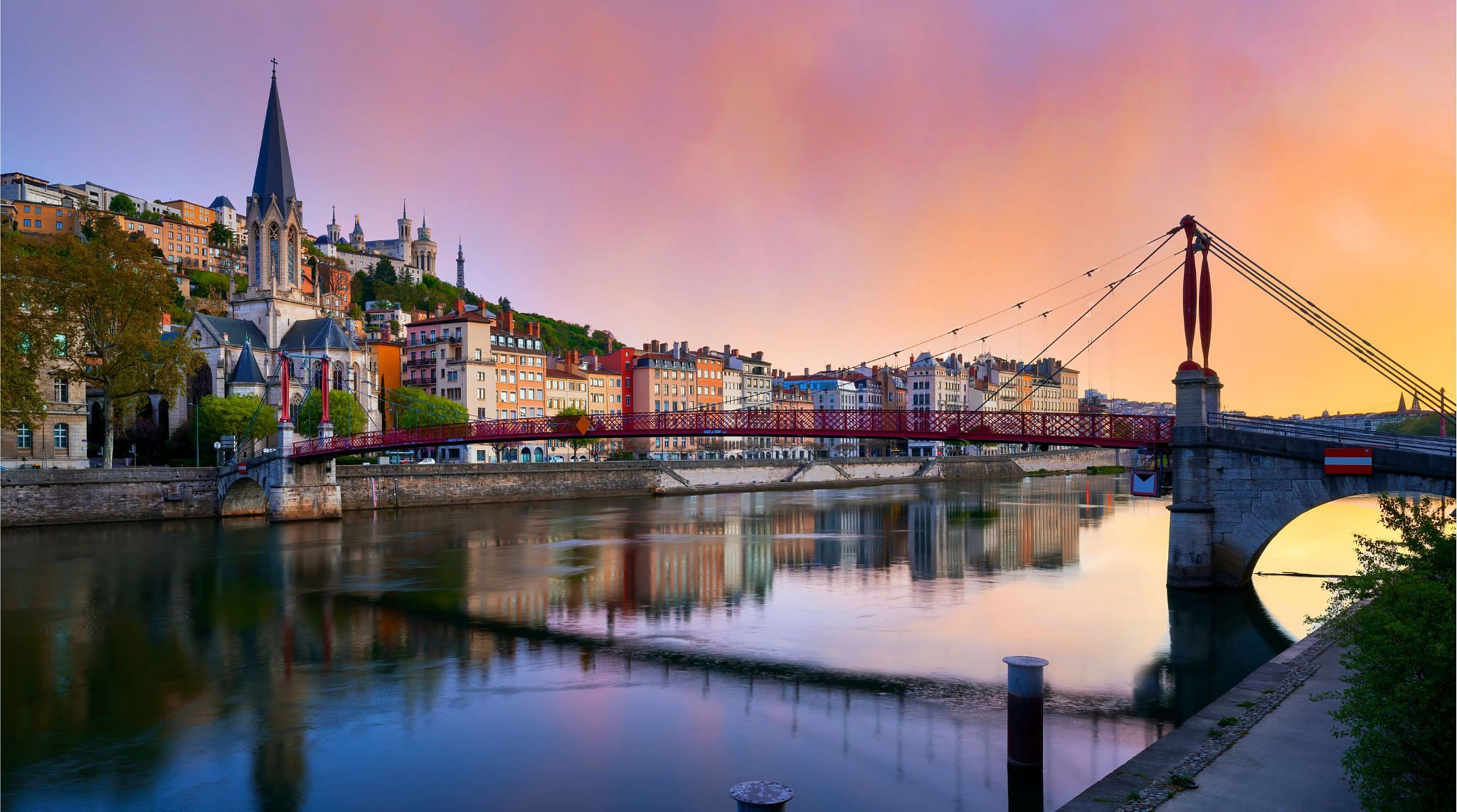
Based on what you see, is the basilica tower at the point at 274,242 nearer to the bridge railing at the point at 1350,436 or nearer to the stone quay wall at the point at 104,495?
the stone quay wall at the point at 104,495

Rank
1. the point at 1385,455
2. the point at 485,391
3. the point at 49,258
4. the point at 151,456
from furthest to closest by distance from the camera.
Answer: the point at 485,391, the point at 151,456, the point at 49,258, the point at 1385,455

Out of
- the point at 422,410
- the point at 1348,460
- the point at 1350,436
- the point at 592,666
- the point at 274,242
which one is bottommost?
the point at 592,666

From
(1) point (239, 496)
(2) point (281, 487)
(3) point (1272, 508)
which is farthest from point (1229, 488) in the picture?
(1) point (239, 496)

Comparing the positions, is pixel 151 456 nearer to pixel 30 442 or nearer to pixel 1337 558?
pixel 30 442

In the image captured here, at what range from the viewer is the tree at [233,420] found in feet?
180

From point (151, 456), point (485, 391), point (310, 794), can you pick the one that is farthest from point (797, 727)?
point (485, 391)

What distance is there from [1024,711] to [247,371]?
224 ft

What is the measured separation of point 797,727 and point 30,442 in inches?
1837

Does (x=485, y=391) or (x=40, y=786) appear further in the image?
(x=485, y=391)

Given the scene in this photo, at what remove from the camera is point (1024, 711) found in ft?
33.6

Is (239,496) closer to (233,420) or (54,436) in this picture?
(54,436)

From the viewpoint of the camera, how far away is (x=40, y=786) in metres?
11.0

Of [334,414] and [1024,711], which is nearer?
[1024,711]

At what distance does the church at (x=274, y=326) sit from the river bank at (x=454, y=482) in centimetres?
1867
